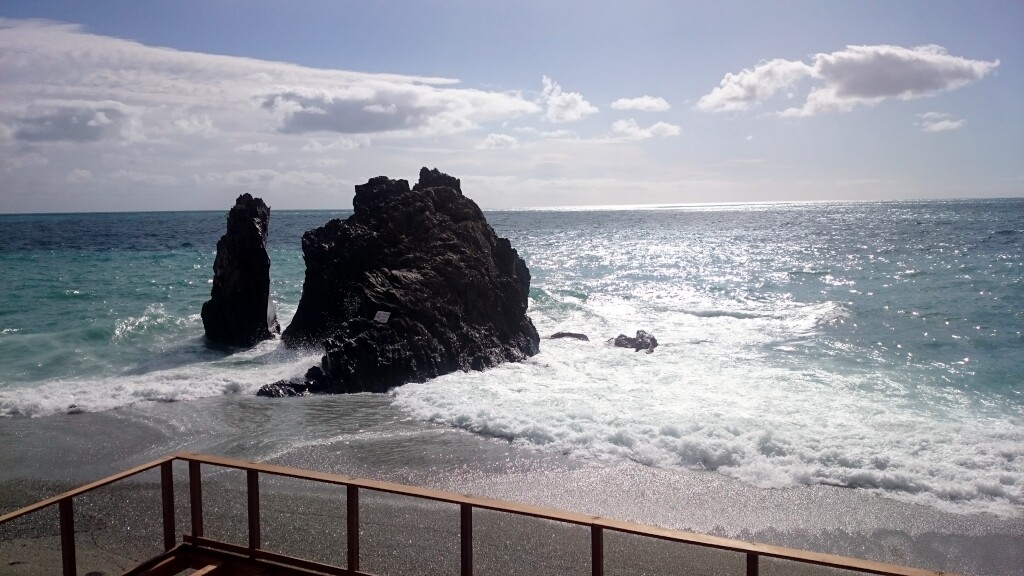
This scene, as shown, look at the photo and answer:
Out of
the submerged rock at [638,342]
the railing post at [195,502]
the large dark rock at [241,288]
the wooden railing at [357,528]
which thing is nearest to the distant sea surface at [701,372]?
the submerged rock at [638,342]

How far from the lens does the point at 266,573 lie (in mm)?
5625

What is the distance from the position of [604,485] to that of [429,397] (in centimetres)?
541

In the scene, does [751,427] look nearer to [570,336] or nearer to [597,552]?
[597,552]

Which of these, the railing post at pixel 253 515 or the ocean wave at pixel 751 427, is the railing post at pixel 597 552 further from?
the ocean wave at pixel 751 427

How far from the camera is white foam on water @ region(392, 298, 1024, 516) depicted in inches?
399

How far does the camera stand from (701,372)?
1747cm

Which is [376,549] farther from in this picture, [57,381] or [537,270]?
[537,270]

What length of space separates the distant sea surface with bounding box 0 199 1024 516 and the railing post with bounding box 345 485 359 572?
6047mm

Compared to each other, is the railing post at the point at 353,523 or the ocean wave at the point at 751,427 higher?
the railing post at the point at 353,523

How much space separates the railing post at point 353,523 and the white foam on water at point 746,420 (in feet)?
19.8

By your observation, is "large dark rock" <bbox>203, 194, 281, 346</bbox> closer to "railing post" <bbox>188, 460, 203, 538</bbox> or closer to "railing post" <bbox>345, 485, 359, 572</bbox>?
"railing post" <bbox>188, 460, 203, 538</bbox>

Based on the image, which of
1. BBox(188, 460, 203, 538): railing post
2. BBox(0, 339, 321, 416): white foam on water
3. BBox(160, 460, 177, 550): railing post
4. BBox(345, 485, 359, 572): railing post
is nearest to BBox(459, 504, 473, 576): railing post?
BBox(345, 485, 359, 572): railing post

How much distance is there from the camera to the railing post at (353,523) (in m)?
5.28

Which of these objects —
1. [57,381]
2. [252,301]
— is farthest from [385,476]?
[252,301]
